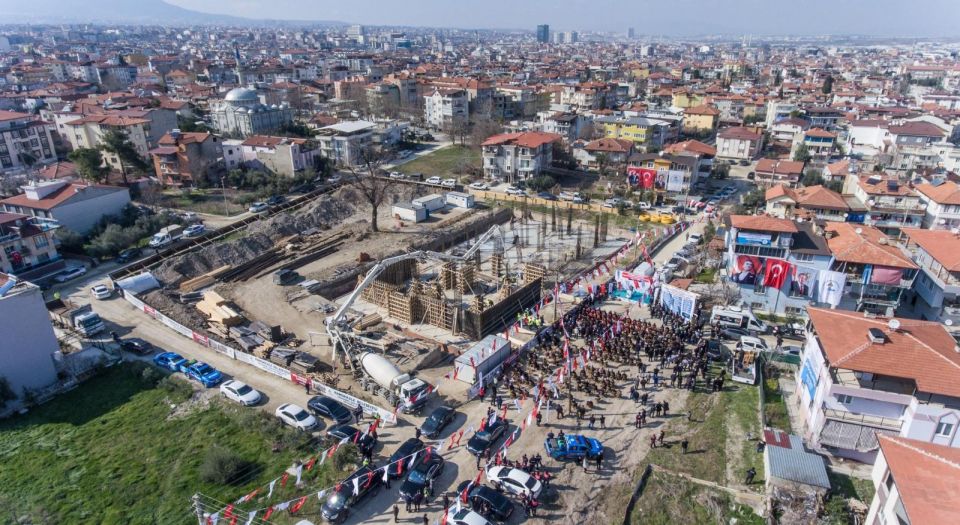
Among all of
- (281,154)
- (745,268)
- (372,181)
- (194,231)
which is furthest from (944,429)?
(281,154)

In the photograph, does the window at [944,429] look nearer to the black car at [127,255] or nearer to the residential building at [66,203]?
the black car at [127,255]

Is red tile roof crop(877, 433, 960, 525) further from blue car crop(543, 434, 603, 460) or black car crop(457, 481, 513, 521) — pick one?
black car crop(457, 481, 513, 521)

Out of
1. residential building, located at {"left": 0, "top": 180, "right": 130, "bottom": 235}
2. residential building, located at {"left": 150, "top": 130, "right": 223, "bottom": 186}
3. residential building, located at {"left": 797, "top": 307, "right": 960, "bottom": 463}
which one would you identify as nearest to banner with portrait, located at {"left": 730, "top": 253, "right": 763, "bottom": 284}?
residential building, located at {"left": 797, "top": 307, "right": 960, "bottom": 463}

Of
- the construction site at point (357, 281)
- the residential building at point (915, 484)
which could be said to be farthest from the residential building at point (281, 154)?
the residential building at point (915, 484)

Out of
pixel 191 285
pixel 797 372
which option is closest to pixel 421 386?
pixel 797 372

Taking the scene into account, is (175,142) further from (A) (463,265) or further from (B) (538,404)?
(B) (538,404)

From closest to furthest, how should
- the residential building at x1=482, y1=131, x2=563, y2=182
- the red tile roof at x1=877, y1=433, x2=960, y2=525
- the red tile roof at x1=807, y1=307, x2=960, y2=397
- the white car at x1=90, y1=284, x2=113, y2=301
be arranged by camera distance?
the red tile roof at x1=877, y1=433, x2=960, y2=525 → the red tile roof at x1=807, y1=307, x2=960, y2=397 → the white car at x1=90, y1=284, x2=113, y2=301 → the residential building at x1=482, y1=131, x2=563, y2=182
